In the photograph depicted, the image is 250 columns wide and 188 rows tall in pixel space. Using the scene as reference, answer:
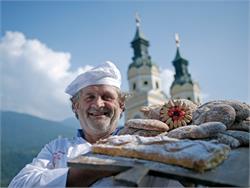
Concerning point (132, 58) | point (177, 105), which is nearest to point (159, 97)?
point (132, 58)

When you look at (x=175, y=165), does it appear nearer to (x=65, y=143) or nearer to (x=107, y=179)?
(x=107, y=179)

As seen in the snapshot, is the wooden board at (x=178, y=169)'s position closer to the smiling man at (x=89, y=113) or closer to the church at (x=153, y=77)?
the smiling man at (x=89, y=113)

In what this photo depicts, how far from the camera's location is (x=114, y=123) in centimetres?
228

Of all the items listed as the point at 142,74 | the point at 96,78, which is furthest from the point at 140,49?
the point at 96,78

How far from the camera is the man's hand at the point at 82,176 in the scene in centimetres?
152

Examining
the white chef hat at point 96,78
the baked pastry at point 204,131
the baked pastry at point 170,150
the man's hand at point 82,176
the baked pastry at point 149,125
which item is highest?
the white chef hat at point 96,78

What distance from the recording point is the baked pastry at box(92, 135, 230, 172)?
1.24 metres

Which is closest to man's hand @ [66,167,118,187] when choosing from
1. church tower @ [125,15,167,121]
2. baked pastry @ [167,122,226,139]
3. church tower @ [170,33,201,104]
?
baked pastry @ [167,122,226,139]

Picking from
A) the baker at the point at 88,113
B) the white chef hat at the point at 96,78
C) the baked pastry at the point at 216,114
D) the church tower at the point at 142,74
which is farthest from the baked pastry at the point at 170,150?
the church tower at the point at 142,74

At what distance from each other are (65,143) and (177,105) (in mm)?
953

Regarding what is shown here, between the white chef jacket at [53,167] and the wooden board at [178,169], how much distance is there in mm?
223

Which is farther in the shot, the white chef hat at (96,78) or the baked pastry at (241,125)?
the white chef hat at (96,78)

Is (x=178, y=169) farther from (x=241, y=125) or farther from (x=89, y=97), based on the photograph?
(x=89, y=97)

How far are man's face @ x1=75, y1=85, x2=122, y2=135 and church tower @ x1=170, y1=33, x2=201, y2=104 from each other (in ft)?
117
